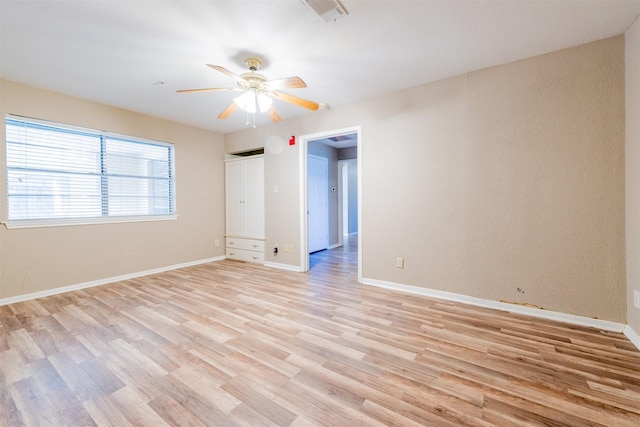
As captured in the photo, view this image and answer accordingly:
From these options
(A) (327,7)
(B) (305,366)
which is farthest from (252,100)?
(B) (305,366)

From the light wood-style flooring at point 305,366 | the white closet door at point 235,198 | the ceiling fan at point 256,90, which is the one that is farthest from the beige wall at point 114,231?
the ceiling fan at point 256,90

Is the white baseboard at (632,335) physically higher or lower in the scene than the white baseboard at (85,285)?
lower

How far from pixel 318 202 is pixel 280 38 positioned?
148 inches

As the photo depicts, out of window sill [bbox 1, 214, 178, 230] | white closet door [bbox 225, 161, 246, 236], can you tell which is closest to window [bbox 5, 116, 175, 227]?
window sill [bbox 1, 214, 178, 230]

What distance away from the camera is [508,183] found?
101 inches

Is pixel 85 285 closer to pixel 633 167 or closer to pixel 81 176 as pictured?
pixel 81 176

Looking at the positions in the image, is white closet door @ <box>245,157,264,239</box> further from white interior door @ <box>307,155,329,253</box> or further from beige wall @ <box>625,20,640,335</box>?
beige wall @ <box>625,20,640,335</box>

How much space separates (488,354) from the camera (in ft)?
6.05

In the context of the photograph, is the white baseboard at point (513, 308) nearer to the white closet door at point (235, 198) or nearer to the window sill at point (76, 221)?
the white closet door at point (235, 198)

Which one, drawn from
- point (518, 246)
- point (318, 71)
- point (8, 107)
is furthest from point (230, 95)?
point (518, 246)

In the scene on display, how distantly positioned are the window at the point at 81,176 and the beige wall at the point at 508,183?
319cm

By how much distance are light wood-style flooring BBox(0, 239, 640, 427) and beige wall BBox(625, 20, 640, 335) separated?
0.41 metres

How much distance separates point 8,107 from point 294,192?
11.1 ft

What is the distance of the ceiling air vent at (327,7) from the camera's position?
1.60 metres
